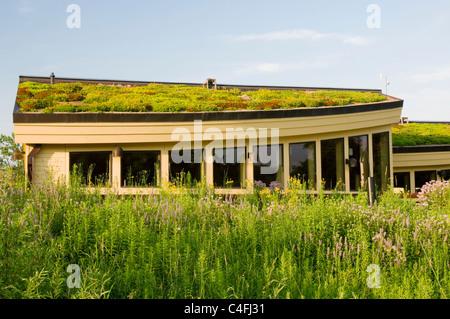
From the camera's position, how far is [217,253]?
4902 mm

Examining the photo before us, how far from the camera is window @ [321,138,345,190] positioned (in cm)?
1289

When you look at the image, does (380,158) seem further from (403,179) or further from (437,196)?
(437,196)

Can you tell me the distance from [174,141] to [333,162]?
5.49m

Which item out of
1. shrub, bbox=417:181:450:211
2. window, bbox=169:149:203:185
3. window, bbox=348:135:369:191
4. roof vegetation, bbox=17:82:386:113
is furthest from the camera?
window, bbox=348:135:369:191

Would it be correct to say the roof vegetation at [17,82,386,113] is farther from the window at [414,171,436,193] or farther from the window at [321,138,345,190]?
the window at [414,171,436,193]

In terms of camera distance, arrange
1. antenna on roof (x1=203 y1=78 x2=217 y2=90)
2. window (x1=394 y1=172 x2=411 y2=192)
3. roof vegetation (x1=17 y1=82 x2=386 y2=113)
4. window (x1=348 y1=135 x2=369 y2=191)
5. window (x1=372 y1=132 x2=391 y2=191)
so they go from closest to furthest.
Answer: roof vegetation (x1=17 y1=82 x2=386 y2=113) < window (x1=348 y1=135 x2=369 y2=191) < window (x1=372 y1=132 x2=391 y2=191) < antenna on roof (x1=203 y1=78 x2=217 y2=90) < window (x1=394 y1=172 x2=411 y2=192)

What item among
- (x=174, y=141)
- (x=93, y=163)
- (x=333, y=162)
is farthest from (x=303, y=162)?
(x=93, y=163)

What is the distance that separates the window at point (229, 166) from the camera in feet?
36.9

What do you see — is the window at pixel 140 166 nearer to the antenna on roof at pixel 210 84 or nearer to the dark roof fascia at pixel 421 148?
the antenna on roof at pixel 210 84

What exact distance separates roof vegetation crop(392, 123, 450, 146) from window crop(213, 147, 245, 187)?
9.97 metres

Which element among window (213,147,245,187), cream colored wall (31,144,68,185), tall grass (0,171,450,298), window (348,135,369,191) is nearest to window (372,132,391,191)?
window (348,135,369,191)

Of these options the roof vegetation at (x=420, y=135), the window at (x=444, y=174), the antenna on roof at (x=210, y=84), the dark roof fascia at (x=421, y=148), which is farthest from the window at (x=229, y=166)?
the window at (x=444, y=174)
